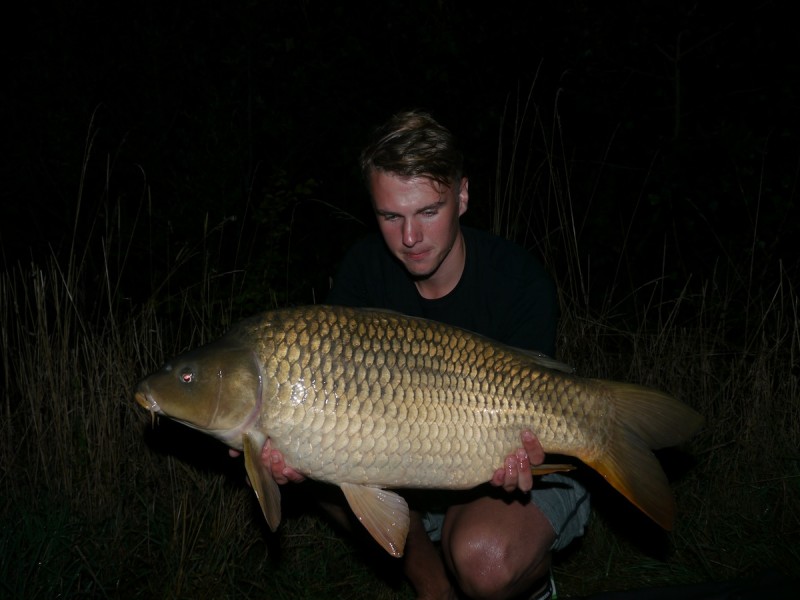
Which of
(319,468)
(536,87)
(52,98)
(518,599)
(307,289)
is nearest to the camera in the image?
(319,468)

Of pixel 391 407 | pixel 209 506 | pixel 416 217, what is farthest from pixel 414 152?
pixel 209 506

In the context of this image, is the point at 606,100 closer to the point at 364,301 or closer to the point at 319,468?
the point at 364,301

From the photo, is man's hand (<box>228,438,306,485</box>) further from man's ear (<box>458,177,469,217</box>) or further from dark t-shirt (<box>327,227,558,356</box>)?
man's ear (<box>458,177,469,217</box>)

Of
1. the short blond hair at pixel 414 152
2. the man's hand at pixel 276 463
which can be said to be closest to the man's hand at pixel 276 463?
the man's hand at pixel 276 463

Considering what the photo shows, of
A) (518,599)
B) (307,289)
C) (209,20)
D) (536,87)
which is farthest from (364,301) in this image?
(209,20)

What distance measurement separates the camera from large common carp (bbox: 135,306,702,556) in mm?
1676

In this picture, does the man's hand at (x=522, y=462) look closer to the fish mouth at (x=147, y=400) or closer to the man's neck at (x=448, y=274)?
the man's neck at (x=448, y=274)

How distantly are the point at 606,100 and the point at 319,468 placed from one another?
143 inches

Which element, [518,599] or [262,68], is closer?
[518,599]

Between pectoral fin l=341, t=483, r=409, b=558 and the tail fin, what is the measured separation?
45 cm

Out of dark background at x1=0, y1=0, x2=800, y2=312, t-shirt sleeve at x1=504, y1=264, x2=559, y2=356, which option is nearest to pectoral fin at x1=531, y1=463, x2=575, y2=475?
t-shirt sleeve at x1=504, y1=264, x2=559, y2=356

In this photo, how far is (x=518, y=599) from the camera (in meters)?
2.18

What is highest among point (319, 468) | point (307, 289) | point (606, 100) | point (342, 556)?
point (606, 100)

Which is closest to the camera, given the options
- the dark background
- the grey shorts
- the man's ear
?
the grey shorts
